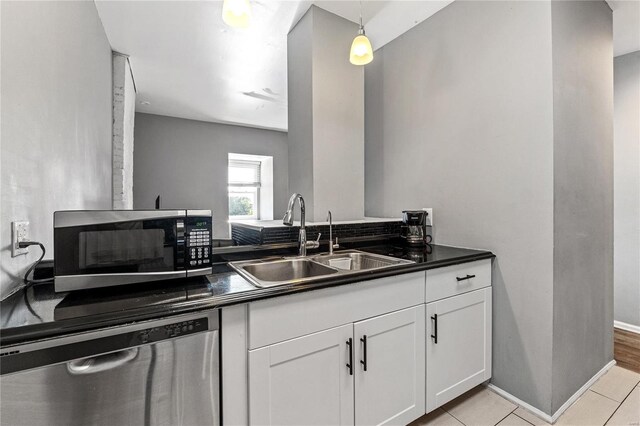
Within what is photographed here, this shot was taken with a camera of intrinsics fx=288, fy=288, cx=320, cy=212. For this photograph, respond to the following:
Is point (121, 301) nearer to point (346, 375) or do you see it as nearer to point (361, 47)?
point (346, 375)

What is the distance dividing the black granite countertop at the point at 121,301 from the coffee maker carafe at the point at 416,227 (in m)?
0.71

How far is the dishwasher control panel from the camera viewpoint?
0.83m

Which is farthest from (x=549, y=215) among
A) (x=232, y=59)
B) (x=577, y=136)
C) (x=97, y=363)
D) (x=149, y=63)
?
(x=149, y=63)

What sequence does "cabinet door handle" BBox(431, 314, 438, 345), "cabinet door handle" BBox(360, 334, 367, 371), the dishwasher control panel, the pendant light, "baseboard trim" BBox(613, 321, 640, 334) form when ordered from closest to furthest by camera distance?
1. the dishwasher control panel
2. "cabinet door handle" BBox(360, 334, 367, 371)
3. "cabinet door handle" BBox(431, 314, 438, 345)
4. the pendant light
5. "baseboard trim" BBox(613, 321, 640, 334)

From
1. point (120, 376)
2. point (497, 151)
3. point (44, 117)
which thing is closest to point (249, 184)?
point (44, 117)

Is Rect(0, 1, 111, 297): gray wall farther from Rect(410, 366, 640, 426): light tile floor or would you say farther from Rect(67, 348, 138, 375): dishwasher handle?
Rect(410, 366, 640, 426): light tile floor

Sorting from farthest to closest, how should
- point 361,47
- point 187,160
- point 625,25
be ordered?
point 187,160
point 625,25
point 361,47

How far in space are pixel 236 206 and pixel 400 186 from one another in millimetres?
3443

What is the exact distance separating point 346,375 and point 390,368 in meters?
0.24

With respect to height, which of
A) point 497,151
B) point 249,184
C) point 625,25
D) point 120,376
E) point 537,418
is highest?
point 625,25

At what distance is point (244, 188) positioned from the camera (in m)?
5.14

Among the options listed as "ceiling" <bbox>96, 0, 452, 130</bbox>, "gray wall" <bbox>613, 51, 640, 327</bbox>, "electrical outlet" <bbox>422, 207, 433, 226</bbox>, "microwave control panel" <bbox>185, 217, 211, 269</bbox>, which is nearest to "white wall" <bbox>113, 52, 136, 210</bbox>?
"ceiling" <bbox>96, 0, 452, 130</bbox>

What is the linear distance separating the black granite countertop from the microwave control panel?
0.08m

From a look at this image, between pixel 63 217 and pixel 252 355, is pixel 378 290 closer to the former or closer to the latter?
pixel 252 355
